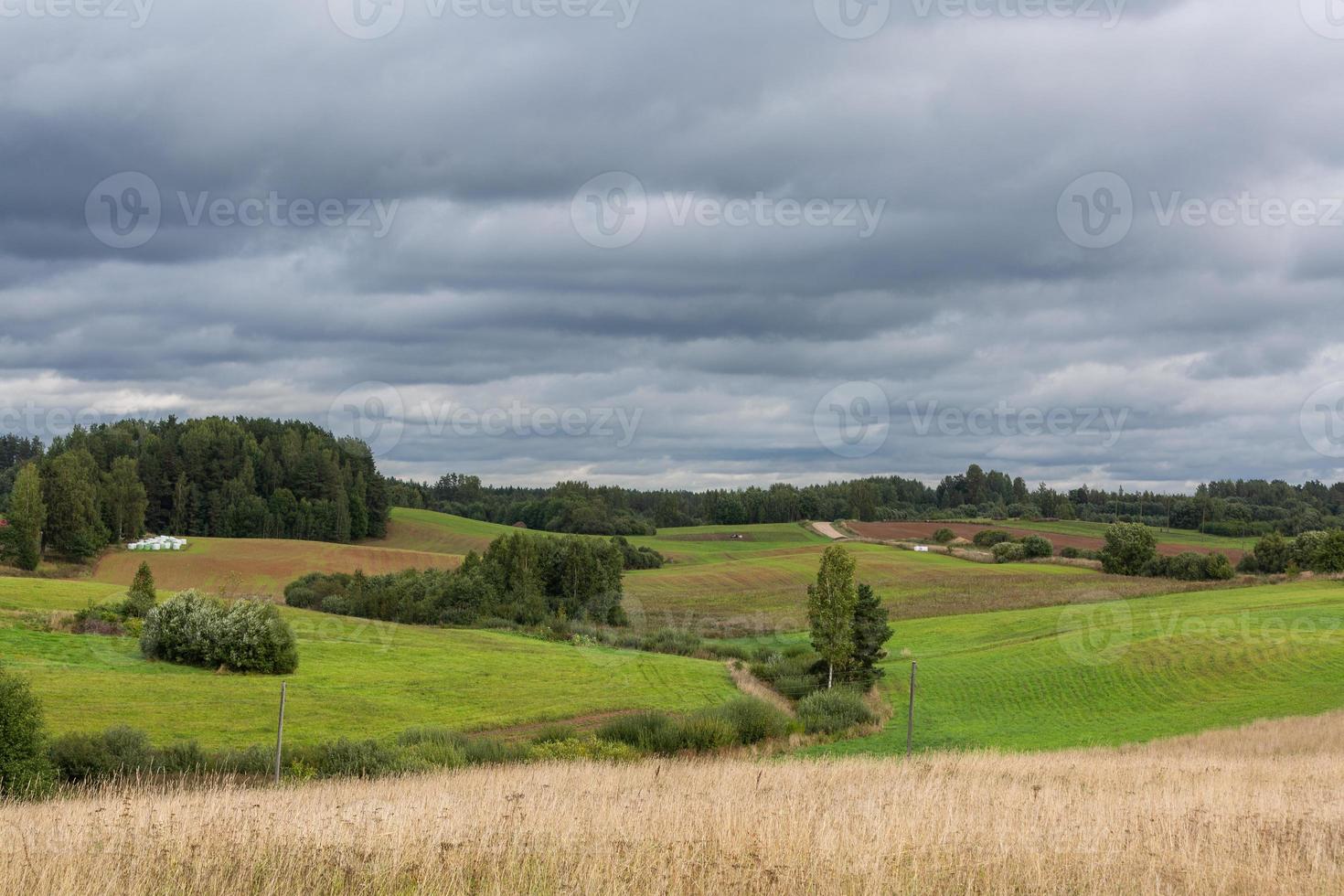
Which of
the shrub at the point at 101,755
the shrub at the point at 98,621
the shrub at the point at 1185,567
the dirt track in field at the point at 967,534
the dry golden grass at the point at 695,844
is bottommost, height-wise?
the shrub at the point at 98,621

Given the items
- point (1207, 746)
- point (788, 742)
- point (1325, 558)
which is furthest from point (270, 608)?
point (1325, 558)

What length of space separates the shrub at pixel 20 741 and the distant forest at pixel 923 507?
12121 cm

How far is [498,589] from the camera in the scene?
8094 cm

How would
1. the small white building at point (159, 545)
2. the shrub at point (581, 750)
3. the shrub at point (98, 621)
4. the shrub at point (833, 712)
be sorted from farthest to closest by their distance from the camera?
the small white building at point (159, 545) → the shrub at point (98, 621) → the shrub at point (833, 712) → the shrub at point (581, 750)

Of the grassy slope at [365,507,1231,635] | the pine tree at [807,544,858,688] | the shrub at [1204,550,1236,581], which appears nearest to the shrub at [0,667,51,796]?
the pine tree at [807,544,858,688]

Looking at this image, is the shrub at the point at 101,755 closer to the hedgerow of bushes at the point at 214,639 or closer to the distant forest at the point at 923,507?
the hedgerow of bushes at the point at 214,639

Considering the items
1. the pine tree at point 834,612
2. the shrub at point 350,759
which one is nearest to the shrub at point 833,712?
the pine tree at point 834,612

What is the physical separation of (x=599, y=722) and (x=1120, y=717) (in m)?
21.2

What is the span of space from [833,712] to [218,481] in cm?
10943

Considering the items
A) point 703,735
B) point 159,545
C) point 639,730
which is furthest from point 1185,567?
point 159,545

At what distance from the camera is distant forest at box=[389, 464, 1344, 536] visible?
14312 centimetres

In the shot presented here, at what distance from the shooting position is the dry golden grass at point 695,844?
6629 mm

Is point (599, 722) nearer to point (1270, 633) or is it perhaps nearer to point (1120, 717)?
point (1120, 717)

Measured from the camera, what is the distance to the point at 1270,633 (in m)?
53.2
